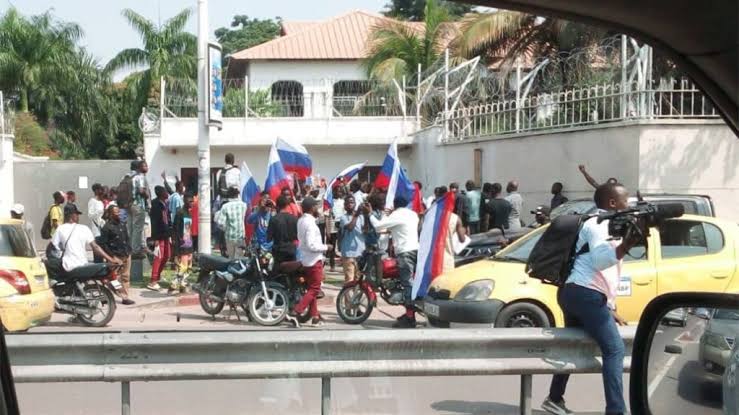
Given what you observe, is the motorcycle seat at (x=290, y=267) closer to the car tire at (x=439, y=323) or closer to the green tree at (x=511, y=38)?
the car tire at (x=439, y=323)

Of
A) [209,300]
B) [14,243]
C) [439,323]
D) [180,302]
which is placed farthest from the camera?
[180,302]

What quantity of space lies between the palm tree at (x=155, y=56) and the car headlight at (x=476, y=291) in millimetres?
30360

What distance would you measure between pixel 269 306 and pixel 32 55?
3156 cm

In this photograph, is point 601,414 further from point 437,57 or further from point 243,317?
point 437,57

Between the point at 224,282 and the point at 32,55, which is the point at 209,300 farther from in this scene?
the point at 32,55

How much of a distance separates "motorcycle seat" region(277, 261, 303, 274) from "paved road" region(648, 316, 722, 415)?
8.68m

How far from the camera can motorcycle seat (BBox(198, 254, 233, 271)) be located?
38.0ft

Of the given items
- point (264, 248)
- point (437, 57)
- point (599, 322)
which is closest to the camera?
point (599, 322)

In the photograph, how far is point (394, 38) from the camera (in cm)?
3017

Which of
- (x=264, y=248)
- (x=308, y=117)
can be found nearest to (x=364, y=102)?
(x=308, y=117)

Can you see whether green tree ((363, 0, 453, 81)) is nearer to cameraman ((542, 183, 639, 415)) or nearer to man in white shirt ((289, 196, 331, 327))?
man in white shirt ((289, 196, 331, 327))

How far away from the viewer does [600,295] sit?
6.07 metres

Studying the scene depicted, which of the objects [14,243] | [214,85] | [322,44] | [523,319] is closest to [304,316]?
[523,319]

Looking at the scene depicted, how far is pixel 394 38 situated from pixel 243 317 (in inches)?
Answer: 773
